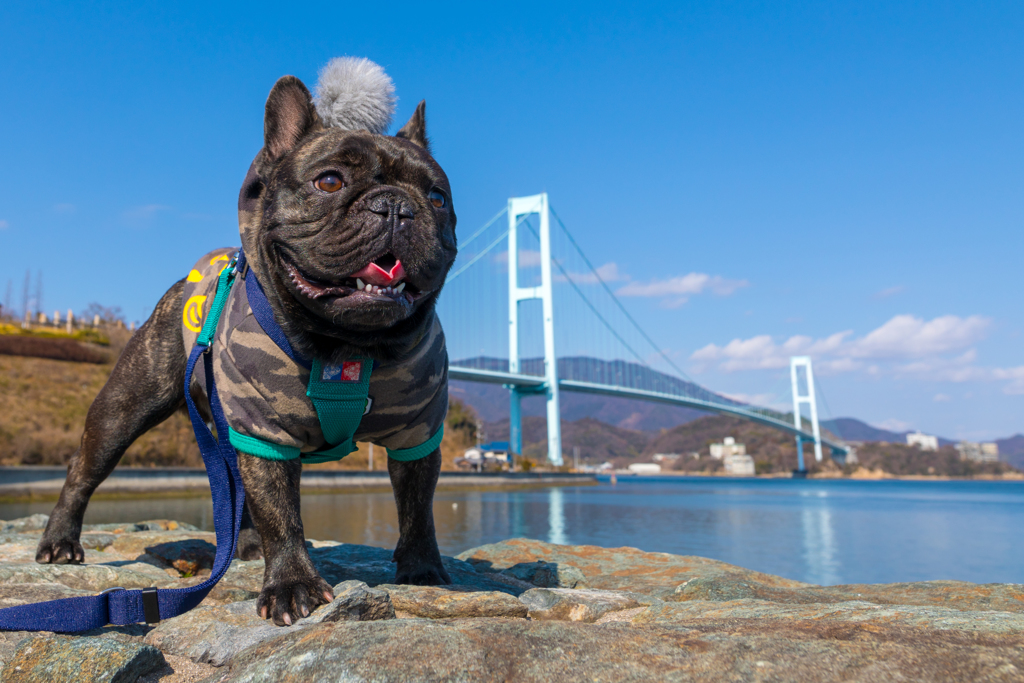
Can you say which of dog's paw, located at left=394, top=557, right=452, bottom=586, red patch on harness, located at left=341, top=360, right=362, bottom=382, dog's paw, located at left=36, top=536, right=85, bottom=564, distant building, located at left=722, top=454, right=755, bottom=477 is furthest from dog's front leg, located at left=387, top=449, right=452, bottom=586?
distant building, located at left=722, top=454, right=755, bottom=477

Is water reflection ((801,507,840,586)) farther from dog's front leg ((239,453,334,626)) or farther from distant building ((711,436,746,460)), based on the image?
distant building ((711,436,746,460))

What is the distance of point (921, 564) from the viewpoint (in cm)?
1317

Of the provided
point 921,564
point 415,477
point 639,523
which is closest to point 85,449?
point 415,477

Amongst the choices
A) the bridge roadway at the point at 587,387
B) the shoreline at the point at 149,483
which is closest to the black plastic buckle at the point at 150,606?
the shoreline at the point at 149,483

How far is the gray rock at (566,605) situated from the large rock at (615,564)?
762 millimetres

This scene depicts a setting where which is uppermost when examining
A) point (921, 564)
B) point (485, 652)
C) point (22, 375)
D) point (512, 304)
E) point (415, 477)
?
point (512, 304)

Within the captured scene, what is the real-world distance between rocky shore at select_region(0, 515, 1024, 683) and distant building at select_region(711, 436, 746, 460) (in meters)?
89.2

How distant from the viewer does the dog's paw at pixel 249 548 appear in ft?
9.78

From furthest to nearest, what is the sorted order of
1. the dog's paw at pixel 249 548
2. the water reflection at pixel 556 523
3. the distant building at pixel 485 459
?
the distant building at pixel 485 459
the water reflection at pixel 556 523
the dog's paw at pixel 249 548

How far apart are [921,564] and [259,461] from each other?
47.6ft

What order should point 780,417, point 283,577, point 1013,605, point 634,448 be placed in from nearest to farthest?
point 283,577 → point 1013,605 → point 780,417 → point 634,448

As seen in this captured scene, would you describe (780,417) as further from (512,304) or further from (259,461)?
(259,461)

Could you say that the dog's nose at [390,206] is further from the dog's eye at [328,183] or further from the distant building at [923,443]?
the distant building at [923,443]

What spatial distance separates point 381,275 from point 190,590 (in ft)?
3.28
